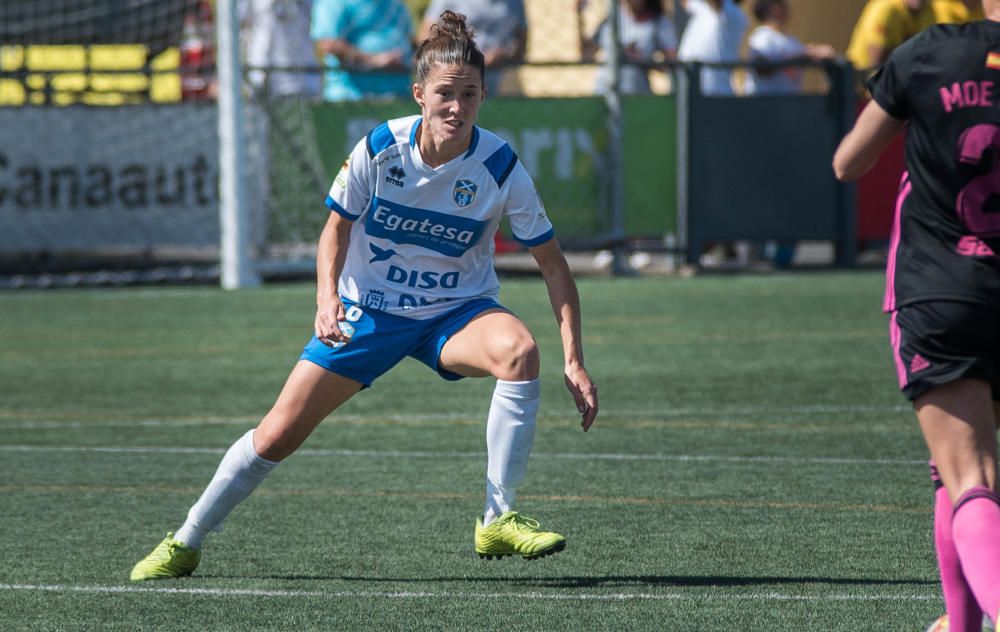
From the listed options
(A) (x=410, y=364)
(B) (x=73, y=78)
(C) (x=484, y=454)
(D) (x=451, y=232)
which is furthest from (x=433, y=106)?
(B) (x=73, y=78)

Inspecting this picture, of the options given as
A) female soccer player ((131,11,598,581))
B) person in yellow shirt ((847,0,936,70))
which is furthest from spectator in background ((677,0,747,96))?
female soccer player ((131,11,598,581))

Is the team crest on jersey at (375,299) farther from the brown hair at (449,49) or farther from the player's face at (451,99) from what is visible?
the brown hair at (449,49)

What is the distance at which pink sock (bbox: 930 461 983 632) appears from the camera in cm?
403

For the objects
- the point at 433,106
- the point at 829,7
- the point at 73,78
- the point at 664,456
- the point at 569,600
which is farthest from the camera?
the point at 829,7

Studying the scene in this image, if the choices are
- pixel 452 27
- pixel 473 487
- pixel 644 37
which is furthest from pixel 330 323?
pixel 644 37

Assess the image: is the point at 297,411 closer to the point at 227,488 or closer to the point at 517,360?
the point at 227,488

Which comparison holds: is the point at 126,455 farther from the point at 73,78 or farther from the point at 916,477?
the point at 73,78

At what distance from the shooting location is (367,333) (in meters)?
5.64

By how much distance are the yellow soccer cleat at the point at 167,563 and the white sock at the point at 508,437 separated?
92 centimetres

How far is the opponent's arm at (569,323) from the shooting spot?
532 cm

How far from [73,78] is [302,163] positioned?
22.3 ft

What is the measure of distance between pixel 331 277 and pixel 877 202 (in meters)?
11.5

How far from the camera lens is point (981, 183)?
379 centimetres

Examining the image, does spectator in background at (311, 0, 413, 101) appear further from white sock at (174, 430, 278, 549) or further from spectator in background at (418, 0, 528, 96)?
white sock at (174, 430, 278, 549)
